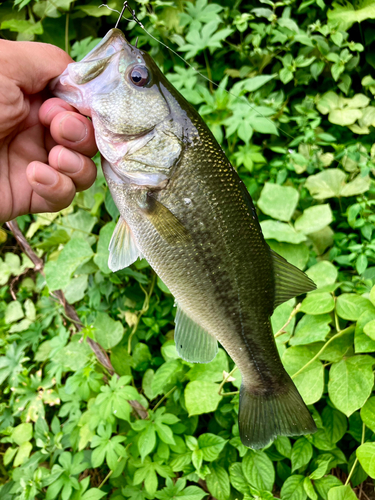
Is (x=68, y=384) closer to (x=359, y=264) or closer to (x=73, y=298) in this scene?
(x=73, y=298)

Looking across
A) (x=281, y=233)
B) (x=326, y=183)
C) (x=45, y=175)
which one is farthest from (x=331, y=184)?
(x=45, y=175)

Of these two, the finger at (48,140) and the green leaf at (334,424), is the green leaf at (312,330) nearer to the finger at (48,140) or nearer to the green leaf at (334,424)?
the green leaf at (334,424)

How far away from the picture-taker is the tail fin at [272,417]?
1.10 metres

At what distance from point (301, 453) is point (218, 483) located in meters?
0.34

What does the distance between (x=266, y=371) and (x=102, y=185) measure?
1231mm

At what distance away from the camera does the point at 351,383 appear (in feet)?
4.31

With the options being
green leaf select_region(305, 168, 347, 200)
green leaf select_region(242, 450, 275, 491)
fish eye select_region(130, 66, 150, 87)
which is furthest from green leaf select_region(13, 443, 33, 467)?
green leaf select_region(305, 168, 347, 200)

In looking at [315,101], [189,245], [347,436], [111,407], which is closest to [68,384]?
[111,407]

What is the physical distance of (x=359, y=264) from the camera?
1.61 m

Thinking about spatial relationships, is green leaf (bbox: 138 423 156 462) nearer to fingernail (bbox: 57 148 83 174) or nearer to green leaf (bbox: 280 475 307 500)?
green leaf (bbox: 280 475 307 500)

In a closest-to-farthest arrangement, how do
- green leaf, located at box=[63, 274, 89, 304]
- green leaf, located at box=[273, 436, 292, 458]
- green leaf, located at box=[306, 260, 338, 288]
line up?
green leaf, located at box=[273, 436, 292, 458]
green leaf, located at box=[306, 260, 338, 288]
green leaf, located at box=[63, 274, 89, 304]

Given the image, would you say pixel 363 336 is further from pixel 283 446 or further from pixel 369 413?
pixel 283 446

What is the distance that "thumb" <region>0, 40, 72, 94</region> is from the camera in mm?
1011

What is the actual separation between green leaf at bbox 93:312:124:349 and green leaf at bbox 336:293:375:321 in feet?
3.08
